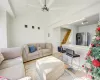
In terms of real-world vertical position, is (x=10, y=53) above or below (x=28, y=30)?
below

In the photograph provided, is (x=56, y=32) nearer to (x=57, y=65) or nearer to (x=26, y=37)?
(x=26, y=37)

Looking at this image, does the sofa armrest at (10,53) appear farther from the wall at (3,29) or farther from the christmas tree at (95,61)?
the christmas tree at (95,61)

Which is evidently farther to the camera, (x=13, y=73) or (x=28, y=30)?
(x=28, y=30)

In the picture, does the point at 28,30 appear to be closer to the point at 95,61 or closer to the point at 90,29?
the point at 95,61

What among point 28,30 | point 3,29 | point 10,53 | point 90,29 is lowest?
point 10,53

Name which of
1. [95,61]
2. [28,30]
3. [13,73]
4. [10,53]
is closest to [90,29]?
[28,30]

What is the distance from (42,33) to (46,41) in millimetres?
799

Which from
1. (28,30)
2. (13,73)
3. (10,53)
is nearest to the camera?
(13,73)

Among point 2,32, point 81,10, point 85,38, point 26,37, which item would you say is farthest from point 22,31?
point 85,38

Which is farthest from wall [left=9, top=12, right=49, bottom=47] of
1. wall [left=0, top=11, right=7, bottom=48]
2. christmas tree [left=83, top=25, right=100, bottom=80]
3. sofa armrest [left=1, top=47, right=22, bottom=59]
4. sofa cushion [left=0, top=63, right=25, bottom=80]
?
christmas tree [left=83, top=25, right=100, bottom=80]

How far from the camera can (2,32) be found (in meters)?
3.63

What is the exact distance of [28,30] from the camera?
534 cm

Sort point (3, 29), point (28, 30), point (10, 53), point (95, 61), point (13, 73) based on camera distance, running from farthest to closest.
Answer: point (28, 30), point (3, 29), point (10, 53), point (13, 73), point (95, 61)

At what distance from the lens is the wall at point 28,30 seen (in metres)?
4.69
